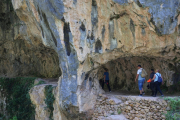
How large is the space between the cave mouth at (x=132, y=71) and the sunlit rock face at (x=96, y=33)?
58cm

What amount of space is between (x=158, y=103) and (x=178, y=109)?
1.98ft

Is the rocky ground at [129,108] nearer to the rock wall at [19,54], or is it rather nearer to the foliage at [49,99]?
the foliage at [49,99]

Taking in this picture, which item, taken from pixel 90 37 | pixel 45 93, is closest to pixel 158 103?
pixel 90 37

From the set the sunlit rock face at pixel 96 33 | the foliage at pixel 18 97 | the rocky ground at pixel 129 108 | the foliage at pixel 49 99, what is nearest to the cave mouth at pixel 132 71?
the sunlit rock face at pixel 96 33

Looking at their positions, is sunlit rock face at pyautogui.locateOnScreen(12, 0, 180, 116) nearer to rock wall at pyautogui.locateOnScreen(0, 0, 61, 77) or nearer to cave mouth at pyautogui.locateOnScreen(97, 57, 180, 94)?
cave mouth at pyautogui.locateOnScreen(97, 57, 180, 94)

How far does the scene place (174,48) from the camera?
688 cm

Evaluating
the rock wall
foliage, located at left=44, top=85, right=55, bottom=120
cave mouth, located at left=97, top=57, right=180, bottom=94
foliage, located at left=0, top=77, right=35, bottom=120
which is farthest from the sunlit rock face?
the rock wall

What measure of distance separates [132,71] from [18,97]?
5.68 metres

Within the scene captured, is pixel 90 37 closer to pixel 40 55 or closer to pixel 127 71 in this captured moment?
pixel 127 71

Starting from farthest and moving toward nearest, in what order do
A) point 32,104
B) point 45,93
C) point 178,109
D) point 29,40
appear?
1. point 29,40
2. point 32,104
3. point 45,93
4. point 178,109

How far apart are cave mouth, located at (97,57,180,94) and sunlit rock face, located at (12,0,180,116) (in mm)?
580

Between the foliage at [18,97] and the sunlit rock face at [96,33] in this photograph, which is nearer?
the sunlit rock face at [96,33]

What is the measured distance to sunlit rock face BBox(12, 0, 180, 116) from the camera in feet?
20.5

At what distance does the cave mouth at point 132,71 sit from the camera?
798cm
